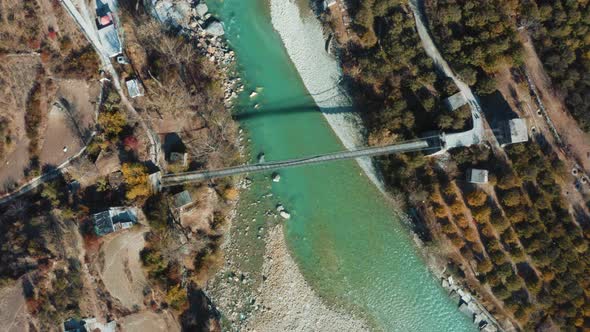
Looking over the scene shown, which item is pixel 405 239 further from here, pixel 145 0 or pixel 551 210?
pixel 145 0

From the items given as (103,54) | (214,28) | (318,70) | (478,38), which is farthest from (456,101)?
(103,54)

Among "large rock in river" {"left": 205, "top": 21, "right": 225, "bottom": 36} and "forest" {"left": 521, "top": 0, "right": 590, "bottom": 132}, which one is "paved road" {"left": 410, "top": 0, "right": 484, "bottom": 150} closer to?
"forest" {"left": 521, "top": 0, "right": 590, "bottom": 132}

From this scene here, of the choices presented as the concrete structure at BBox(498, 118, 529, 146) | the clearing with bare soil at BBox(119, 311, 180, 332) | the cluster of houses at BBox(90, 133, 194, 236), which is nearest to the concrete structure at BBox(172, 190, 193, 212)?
the cluster of houses at BBox(90, 133, 194, 236)

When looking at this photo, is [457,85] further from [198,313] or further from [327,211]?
[198,313]

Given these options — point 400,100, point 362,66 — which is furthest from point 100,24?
point 400,100

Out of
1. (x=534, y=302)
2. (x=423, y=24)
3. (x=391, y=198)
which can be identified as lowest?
(x=534, y=302)

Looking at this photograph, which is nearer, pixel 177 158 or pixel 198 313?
pixel 177 158
